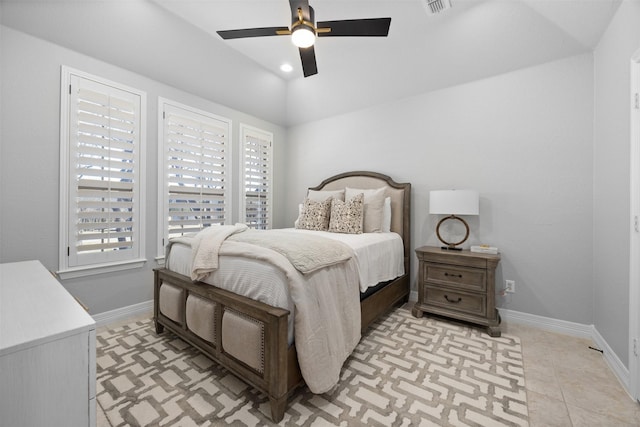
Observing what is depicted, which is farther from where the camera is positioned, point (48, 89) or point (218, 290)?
point (48, 89)

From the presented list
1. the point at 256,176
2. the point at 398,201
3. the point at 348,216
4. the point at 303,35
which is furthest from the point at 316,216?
the point at 303,35

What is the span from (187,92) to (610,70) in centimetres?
389

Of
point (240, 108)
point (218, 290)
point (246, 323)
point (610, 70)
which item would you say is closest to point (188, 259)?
point (218, 290)

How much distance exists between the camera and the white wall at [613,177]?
5.67 ft

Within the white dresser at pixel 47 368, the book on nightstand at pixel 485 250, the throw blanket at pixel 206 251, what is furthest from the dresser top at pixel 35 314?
the book on nightstand at pixel 485 250

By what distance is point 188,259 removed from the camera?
6.73 feet

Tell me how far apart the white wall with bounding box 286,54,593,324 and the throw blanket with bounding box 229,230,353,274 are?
5.70ft

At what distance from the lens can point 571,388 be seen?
1.65m

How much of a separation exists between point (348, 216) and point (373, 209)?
1.08ft

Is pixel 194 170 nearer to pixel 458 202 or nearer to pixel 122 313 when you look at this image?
pixel 122 313

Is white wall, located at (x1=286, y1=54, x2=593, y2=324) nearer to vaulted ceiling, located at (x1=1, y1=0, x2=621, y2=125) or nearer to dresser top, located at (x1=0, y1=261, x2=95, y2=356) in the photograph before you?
vaulted ceiling, located at (x1=1, y1=0, x2=621, y2=125)

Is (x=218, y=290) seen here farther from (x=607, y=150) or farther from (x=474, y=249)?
(x=607, y=150)

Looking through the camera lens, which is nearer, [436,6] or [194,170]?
[436,6]

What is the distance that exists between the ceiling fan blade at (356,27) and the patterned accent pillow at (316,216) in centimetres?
176
